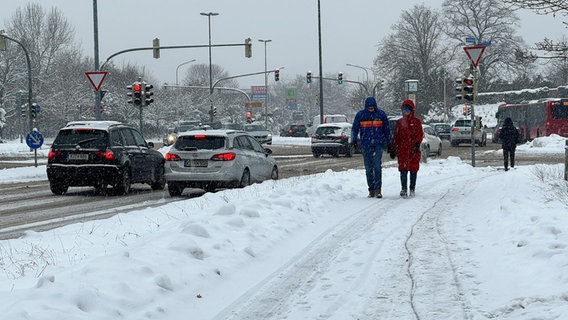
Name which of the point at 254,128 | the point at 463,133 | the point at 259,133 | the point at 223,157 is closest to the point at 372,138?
the point at 223,157

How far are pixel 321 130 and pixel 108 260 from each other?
28.5m

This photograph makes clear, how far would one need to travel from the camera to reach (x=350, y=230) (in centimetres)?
951

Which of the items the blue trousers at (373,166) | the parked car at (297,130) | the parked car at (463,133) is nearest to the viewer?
the blue trousers at (373,166)

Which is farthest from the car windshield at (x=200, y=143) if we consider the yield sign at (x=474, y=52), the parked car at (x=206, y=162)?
the yield sign at (x=474, y=52)

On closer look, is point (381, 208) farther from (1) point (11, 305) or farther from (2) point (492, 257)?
(1) point (11, 305)

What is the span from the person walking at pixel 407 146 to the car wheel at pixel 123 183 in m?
6.43

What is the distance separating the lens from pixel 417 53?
86500mm

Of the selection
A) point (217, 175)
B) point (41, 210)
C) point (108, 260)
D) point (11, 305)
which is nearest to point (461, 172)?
point (217, 175)

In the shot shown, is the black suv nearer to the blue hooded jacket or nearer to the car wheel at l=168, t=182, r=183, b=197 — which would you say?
the car wheel at l=168, t=182, r=183, b=197

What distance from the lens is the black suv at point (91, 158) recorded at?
16531 millimetres

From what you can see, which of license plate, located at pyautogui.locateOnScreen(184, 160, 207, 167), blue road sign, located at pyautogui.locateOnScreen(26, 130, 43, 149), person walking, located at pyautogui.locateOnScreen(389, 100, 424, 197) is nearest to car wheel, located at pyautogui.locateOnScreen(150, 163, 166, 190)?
license plate, located at pyautogui.locateOnScreen(184, 160, 207, 167)

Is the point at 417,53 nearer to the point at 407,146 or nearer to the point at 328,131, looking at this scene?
the point at 328,131

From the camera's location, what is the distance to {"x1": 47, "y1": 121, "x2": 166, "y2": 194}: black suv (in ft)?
54.2

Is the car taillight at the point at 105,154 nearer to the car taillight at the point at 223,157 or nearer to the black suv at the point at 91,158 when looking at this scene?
the black suv at the point at 91,158
